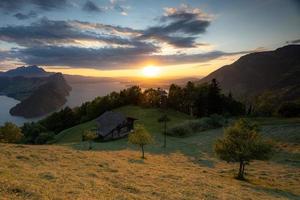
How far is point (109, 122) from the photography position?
9550cm

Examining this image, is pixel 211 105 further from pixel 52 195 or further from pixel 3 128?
pixel 52 195

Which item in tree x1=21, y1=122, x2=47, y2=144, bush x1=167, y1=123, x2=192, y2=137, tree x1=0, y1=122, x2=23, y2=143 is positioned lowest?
tree x1=21, y1=122, x2=47, y2=144

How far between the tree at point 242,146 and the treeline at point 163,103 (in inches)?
3321

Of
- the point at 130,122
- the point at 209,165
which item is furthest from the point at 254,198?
the point at 130,122

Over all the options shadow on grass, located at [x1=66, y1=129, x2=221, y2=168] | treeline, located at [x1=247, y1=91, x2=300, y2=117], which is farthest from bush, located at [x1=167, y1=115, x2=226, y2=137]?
treeline, located at [x1=247, y1=91, x2=300, y2=117]

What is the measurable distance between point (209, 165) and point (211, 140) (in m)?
29.5

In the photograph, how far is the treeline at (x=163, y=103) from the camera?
127312mm

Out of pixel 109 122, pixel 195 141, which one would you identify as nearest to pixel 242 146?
pixel 195 141

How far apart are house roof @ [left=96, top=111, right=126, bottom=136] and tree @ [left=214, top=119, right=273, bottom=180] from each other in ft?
185

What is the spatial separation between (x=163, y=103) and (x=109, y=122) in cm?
4829

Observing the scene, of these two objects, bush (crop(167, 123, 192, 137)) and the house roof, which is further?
bush (crop(167, 123, 192, 137))

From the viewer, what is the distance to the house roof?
3607 inches

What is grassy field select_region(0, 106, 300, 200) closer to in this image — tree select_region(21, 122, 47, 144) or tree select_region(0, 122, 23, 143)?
tree select_region(0, 122, 23, 143)

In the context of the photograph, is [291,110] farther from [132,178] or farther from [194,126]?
[132,178]
